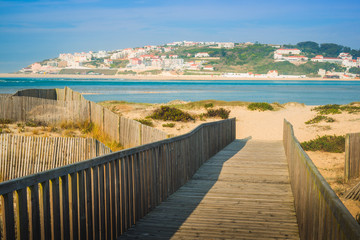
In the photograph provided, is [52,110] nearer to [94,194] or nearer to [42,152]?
[42,152]

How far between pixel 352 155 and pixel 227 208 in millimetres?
5106

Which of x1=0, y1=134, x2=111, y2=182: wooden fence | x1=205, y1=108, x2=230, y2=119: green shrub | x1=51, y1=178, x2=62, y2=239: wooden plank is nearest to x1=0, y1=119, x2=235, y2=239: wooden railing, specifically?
x1=51, y1=178, x2=62, y2=239: wooden plank

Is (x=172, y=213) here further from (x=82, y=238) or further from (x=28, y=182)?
(x=28, y=182)

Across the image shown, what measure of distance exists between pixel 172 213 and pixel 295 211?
1.81 meters

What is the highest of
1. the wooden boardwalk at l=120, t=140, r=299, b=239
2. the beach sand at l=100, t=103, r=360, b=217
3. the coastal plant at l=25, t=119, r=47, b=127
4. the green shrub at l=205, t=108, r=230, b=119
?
the coastal plant at l=25, t=119, r=47, b=127

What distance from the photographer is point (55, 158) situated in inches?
394

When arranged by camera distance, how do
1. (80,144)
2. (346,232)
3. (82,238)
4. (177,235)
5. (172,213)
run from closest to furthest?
(346,232)
(82,238)
(177,235)
(172,213)
(80,144)

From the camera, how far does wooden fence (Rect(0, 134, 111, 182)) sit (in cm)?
995

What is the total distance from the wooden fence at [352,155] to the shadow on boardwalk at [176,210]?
3.15 metres

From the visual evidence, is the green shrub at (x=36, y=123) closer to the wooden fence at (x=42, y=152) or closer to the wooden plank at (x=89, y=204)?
the wooden fence at (x=42, y=152)

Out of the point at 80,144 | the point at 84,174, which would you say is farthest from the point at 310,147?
the point at 84,174

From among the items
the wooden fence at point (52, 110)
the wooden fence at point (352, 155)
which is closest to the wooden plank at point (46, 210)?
the wooden fence at point (352, 155)

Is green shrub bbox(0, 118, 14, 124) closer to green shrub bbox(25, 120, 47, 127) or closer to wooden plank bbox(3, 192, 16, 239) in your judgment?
green shrub bbox(25, 120, 47, 127)

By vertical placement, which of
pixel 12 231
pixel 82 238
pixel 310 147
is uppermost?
pixel 12 231
